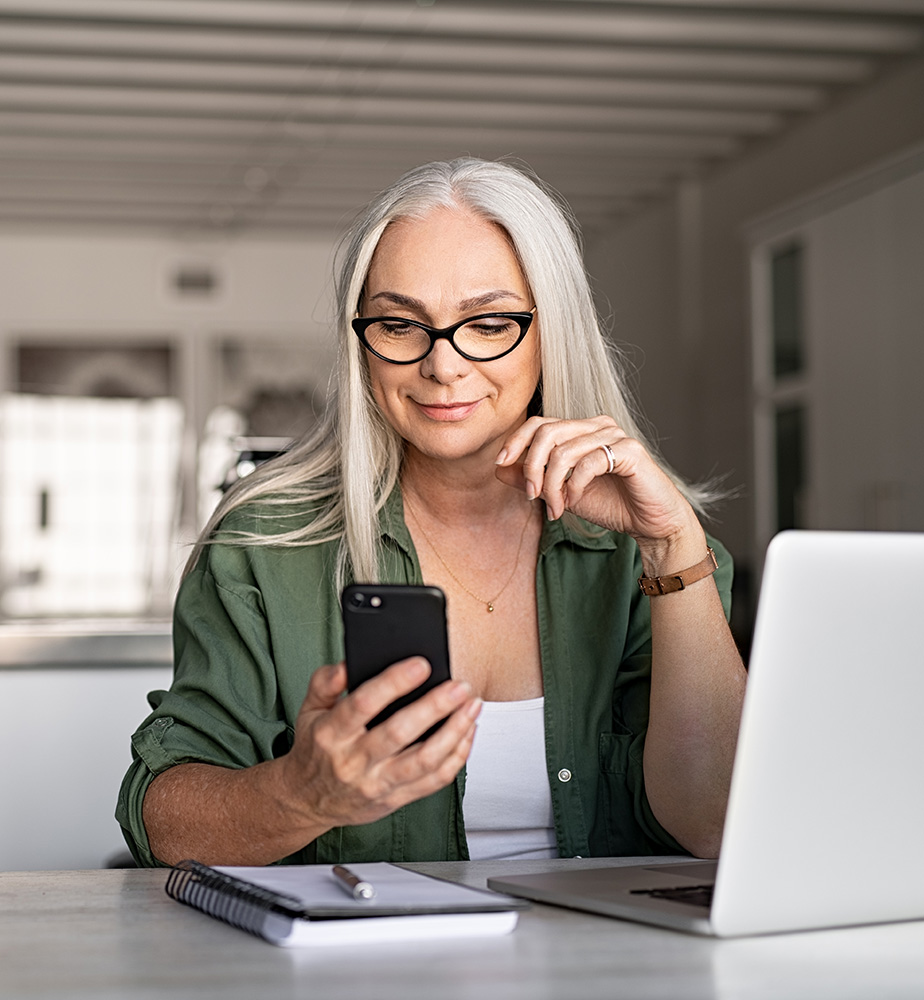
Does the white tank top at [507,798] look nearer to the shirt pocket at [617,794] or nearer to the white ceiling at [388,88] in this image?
the shirt pocket at [617,794]

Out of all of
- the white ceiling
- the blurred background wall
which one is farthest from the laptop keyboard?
the white ceiling

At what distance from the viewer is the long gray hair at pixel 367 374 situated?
1694 millimetres

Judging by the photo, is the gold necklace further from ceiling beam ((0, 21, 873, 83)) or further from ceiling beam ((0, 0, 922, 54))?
ceiling beam ((0, 21, 873, 83))

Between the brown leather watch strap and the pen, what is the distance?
0.58 meters

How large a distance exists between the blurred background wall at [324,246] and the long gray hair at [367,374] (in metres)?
0.14

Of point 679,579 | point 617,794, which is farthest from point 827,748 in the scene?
point 617,794

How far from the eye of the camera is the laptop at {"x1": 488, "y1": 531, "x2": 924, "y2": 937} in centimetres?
92

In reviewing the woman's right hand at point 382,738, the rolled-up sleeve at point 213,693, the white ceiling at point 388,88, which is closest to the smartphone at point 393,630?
the woman's right hand at point 382,738

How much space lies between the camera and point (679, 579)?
1523 millimetres

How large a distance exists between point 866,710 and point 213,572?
0.92 meters

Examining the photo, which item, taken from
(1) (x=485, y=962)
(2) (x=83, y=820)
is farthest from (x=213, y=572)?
(2) (x=83, y=820)

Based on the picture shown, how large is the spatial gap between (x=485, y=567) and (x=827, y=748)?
0.90 metres

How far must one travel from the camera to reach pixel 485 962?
0.91 meters

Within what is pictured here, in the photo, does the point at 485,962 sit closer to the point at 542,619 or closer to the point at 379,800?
the point at 379,800
